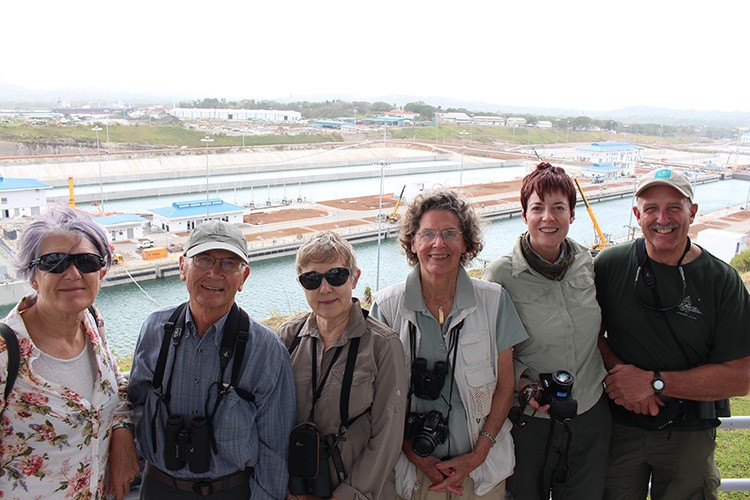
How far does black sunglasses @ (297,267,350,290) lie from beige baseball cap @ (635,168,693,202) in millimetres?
685

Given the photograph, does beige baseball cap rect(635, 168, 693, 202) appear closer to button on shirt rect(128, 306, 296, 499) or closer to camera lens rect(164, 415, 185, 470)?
button on shirt rect(128, 306, 296, 499)

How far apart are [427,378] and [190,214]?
Result: 690 inches

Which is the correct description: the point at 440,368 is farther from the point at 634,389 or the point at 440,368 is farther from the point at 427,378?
the point at 634,389

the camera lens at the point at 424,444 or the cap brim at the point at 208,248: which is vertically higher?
the cap brim at the point at 208,248

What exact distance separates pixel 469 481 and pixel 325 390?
0.40m

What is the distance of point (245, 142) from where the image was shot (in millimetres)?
35844

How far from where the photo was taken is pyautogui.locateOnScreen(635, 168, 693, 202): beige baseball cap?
3.95 feet

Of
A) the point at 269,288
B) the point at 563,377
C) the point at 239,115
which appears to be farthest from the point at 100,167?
the point at 239,115

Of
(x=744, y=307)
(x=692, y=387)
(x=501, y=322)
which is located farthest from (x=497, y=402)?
(x=744, y=307)

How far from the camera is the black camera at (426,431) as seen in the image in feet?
3.68

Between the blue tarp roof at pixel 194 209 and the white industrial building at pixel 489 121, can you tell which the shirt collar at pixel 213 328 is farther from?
the white industrial building at pixel 489 121

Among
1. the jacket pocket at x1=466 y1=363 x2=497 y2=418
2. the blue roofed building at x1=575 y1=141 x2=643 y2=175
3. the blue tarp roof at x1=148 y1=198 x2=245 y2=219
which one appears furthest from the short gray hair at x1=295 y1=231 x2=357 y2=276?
the blue roofed building at x1=575 y1=141 x2=643 y2=175

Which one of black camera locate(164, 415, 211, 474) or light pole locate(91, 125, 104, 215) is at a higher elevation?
black camera locate(164, 415, 211, 474)

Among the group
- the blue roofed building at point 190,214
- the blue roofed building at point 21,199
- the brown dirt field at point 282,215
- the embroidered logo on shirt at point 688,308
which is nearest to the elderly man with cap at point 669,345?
the embroidered logo on shirt at point 688,308
